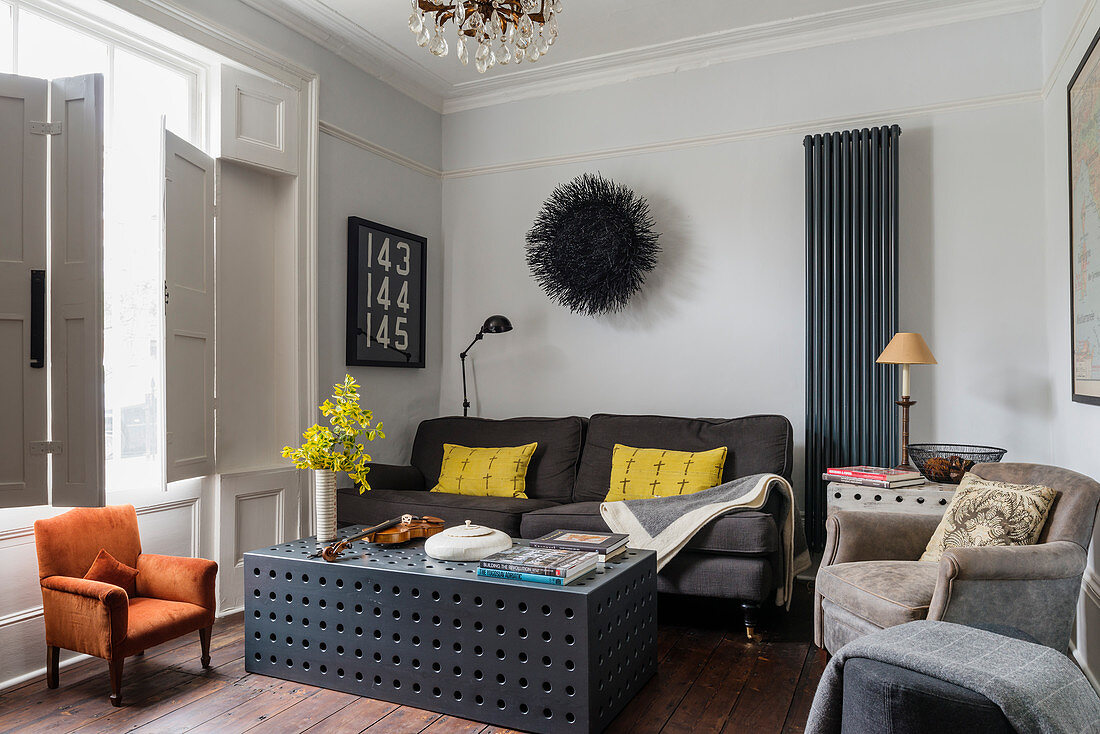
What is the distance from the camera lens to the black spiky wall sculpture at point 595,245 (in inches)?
165

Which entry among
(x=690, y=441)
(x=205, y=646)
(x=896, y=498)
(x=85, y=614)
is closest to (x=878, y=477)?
(x=896, y=498)

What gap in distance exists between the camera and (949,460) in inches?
124

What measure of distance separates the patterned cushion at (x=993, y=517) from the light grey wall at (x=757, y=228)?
42.6 inches

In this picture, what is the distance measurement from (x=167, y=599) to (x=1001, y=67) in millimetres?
4206

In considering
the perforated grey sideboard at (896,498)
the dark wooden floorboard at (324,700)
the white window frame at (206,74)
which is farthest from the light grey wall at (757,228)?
the dark wooden floorboard at (324,700)

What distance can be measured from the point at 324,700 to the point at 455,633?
52 centimetres

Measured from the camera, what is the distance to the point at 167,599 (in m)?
2.78

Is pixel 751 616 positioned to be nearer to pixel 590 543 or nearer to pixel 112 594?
pixel 590 543

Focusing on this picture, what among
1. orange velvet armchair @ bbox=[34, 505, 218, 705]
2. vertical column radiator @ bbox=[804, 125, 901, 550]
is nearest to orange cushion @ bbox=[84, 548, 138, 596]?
orange velvet armchair @ bbox=[34, 505, 218, 705]

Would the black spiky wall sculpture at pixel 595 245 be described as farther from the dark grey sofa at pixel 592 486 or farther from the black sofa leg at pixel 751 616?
the black sofa leg at pixel 751 616

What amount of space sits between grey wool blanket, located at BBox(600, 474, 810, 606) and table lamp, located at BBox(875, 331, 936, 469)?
1.94 feet

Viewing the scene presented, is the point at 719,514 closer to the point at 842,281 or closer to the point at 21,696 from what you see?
the point at 842,281

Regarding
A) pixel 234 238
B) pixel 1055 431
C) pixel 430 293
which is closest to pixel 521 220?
pixel 430 293

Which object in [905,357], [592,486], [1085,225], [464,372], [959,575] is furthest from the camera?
[464,372]
